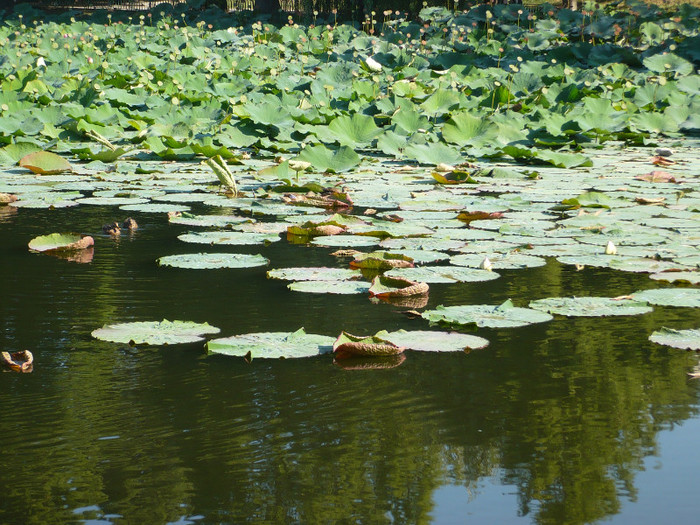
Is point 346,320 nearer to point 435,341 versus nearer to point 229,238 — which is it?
point 435,341

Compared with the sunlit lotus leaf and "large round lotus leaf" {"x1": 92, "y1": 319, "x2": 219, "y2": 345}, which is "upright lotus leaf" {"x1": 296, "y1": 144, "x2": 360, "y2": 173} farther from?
"large round lotus leaf" {"x1": 92, "y1": 319, "x2": 219, "y2": 345}

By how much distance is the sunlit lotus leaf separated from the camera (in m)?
3.23

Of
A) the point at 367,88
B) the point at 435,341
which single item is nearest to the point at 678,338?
the point at 435,341

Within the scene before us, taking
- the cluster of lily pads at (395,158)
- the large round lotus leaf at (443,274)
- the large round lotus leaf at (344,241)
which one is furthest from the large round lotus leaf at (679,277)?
the large round lotus leaf at (344,241)

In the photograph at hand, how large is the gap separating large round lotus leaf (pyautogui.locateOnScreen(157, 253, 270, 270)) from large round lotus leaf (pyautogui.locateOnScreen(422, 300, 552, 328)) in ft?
2.92

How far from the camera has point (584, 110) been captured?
8.16 meters

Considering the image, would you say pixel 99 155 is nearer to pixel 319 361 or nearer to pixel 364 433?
pixel 319 361

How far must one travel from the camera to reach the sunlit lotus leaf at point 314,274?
3229mm

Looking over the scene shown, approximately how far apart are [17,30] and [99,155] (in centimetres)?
1087

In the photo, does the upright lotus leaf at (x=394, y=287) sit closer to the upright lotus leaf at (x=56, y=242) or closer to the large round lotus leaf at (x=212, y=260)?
the large round lotus leaf at (x=212, y=260)

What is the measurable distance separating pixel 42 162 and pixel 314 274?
3107 millimetres

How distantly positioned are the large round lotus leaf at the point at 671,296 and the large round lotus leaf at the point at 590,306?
0.04 meters

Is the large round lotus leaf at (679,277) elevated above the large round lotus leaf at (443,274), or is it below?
above

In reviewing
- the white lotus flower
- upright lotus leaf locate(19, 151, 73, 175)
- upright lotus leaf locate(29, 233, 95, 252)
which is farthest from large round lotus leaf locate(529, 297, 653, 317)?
the white lotus flower
